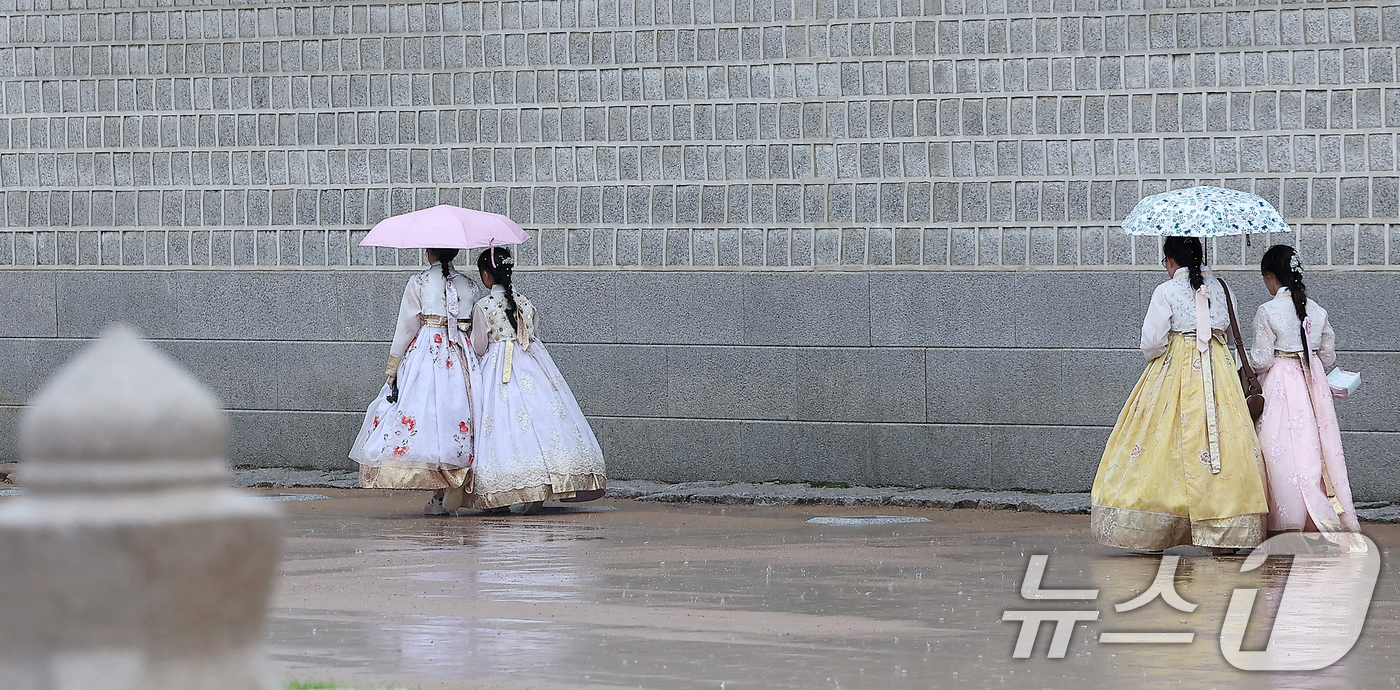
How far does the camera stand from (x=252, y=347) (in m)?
13.9

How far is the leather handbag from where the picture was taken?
31.8 feet

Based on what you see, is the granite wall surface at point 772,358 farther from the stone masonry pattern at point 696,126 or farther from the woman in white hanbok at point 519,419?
the woman in white hanbok at point 519,419

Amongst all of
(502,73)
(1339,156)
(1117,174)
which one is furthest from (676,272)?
(1339,156)

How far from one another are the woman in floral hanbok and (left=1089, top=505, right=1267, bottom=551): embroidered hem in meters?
3.80

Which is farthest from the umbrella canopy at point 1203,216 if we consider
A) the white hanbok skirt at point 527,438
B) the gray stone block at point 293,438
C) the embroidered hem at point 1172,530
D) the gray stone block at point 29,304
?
the gray stone block at point 29,304

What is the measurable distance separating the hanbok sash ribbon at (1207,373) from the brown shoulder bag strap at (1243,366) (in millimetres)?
132

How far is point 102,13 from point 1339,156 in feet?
26.5

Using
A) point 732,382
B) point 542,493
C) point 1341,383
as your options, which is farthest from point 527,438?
point 1341,383

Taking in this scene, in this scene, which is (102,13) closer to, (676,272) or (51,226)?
(51,226)

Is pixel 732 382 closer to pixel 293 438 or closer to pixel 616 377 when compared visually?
pixel 616 377

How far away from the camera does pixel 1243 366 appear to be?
391 inches

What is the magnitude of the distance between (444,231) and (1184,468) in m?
4.27

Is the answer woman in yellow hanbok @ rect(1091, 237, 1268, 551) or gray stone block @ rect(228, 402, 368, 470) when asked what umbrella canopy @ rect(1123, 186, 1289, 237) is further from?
gray stone block @ rect(228, 402, 368, 470)

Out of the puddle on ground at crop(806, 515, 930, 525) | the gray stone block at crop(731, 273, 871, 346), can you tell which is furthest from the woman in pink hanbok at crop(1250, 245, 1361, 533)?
the gray stone block at crop(731, 273, 871, 346)
